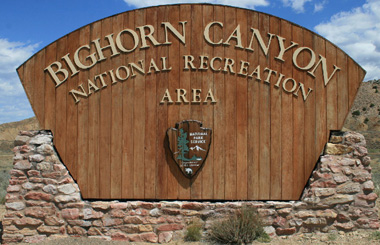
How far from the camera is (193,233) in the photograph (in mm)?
6016

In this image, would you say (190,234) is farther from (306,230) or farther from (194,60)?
(194,60)

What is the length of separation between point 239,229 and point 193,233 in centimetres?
73

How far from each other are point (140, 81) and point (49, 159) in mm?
1985

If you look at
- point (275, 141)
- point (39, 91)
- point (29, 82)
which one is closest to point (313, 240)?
point (275, 141)

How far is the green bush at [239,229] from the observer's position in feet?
19.1

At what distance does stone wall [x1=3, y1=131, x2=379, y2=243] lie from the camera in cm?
618

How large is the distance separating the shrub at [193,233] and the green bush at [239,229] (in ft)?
0.60

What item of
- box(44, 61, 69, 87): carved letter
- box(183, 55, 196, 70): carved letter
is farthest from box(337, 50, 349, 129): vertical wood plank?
box(44, 61, 69, 87): carved letter

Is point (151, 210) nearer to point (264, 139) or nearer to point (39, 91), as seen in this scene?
point (264, 139)

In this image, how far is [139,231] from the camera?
20.3ft

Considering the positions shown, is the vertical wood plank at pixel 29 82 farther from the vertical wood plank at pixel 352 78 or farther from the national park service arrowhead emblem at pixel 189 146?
the vertical wood plank at pixel 352 78

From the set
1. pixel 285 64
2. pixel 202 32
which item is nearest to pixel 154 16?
pixel 202 32

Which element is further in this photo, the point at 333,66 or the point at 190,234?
the point at 333,66

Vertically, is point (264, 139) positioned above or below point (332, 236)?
above
